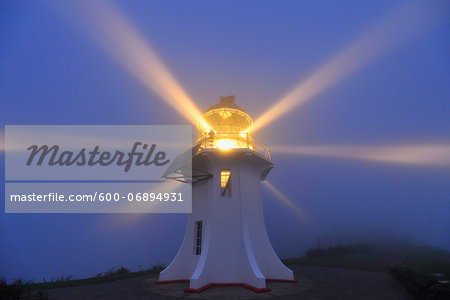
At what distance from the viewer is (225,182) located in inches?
547

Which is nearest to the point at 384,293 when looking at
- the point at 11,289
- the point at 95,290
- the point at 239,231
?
the point at 239,231

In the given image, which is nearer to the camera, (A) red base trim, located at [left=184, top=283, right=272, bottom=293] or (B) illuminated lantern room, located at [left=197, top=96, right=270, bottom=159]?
(A) red base trim, located at [left=184, top=283, right=272, bottom=293]

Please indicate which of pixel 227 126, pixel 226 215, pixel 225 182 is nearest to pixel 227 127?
pixel 227 126

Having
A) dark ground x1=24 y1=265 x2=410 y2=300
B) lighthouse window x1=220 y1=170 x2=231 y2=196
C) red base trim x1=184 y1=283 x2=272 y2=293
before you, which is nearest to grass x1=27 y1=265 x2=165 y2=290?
dark ground x1=24 y1=265 x2=410 y2=300

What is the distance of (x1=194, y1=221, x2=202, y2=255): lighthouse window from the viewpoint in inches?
542

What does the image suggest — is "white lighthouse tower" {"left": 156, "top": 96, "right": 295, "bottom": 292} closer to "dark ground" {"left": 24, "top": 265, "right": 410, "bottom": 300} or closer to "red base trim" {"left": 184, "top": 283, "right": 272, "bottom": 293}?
"red base trim" {"left": 184, "top": 283, "right": 272, "bottom": 293}

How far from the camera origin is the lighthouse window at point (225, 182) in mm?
13508

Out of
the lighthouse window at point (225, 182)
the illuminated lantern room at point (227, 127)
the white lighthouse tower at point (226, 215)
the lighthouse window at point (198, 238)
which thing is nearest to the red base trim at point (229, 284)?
the white lighthouse tower at point (226, 215)

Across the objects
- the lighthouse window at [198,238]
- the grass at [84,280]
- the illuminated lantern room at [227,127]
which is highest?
the illuminated lantern room at [227,127]

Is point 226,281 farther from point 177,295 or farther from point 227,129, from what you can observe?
point 227,129

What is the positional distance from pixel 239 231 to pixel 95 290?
772 centimetres

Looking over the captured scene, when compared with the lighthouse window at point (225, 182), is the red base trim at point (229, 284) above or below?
below

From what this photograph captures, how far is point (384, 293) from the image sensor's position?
35.3 feet

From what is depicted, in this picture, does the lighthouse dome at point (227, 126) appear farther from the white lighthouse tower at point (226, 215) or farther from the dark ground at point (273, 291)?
the dark ground at point (273, 291)
